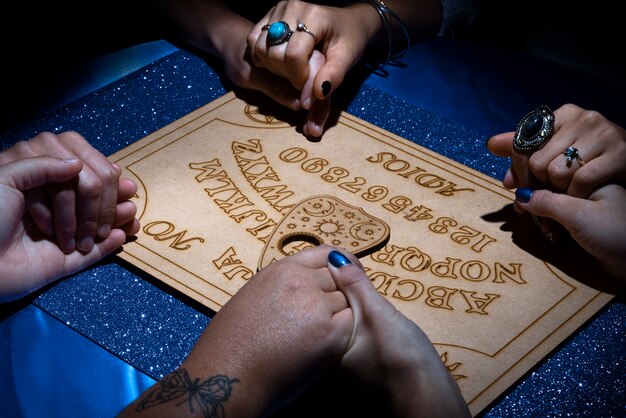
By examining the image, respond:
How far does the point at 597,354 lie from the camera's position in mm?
845

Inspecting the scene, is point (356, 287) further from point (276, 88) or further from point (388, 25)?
point (388, 25)

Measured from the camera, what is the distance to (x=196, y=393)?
0.71 m

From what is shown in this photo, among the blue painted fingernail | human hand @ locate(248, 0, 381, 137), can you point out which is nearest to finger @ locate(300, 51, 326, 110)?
human hand @ locate(248, 0, 381, 137)

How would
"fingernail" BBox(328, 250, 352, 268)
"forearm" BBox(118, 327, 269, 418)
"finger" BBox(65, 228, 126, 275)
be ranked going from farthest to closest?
"finger" BBox(65, 228, 126, 275)
"fingernail" BBox(328, 250, 352, 268)
"forearm" BBox(118, 327, 269, 418)

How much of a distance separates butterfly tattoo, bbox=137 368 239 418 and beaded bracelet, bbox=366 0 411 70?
758 mm

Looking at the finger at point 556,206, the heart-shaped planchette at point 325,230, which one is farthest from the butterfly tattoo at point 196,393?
the finger at point 556,206

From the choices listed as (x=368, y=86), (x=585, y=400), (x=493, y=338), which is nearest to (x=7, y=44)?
(x=368, y=86)

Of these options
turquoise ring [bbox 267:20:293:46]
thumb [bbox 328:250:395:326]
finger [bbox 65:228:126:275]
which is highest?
turquoise ring [bbox 267:20:293:46]

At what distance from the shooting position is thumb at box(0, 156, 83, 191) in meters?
0.83

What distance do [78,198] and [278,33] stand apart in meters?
0.40

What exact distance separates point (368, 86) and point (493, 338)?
0.57 m

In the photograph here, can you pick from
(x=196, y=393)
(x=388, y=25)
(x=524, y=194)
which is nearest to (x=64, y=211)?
(x=196, y=393)

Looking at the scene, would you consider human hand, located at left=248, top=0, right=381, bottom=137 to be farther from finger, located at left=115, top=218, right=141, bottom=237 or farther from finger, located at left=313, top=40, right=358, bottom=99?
finger, located at left=115, top=218, right=141, bottom=237

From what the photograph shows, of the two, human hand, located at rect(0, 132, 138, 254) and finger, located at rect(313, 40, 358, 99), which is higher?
finger, located at rect(313, 40, 358, 99)
